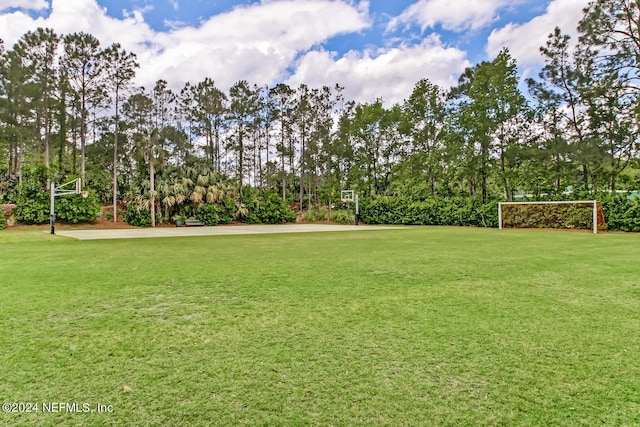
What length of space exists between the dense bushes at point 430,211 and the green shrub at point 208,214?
1063 cm

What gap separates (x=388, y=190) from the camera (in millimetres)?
29797

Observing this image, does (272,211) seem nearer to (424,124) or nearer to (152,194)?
(152,194)

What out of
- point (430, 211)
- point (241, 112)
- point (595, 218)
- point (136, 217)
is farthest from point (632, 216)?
point (136, 217)

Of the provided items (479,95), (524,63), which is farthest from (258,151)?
(524,63)

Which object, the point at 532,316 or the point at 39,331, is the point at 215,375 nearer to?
the point at 39,331

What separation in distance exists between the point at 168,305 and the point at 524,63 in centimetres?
2449

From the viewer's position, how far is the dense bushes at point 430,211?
2038cm

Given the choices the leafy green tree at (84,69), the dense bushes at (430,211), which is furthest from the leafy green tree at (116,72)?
the dense bushes at (430,211)

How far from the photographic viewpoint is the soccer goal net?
1595 cm

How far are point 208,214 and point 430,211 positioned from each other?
48.8 ft

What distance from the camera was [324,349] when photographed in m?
2.39

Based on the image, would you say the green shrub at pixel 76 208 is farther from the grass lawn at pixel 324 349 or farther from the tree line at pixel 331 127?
the grass lawn at pixel 324 349

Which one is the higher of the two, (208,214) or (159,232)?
(208,214)

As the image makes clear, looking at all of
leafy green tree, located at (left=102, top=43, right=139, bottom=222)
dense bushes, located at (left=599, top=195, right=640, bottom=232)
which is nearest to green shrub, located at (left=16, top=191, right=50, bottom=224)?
leafy green tree, located at (left=102, top=43, right=139, bottom=222)
